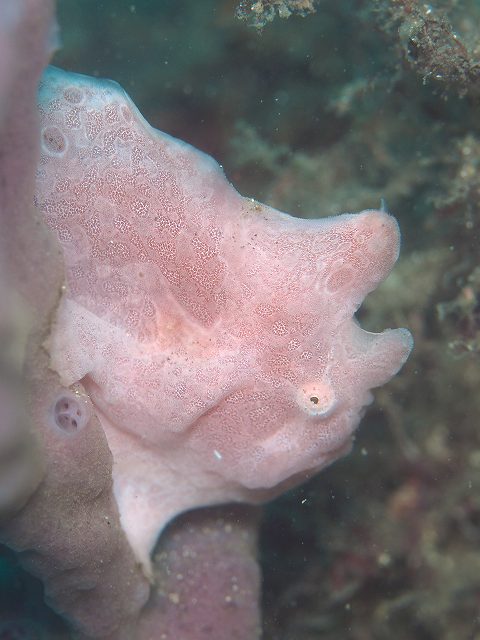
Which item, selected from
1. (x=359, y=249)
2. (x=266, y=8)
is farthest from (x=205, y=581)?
(x=266, y=8)

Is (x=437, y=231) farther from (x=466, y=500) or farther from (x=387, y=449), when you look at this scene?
(x=466, y=500)

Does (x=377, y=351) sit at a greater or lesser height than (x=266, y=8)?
lesser

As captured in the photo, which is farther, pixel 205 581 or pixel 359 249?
pixel 205 581

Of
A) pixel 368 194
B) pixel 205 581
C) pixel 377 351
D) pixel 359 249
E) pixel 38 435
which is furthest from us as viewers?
pixel 368 194

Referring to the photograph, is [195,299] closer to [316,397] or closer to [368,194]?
[316,397]

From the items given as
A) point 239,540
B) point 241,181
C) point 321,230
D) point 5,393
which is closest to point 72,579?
point 239,540

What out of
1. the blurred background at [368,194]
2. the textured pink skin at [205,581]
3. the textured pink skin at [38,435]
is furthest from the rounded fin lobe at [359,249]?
the textured pink skin at [205,581]

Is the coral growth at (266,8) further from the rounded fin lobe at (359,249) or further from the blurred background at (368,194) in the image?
the rounded fin lobe at (359,249)

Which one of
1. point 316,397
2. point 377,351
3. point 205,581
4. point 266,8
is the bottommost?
point 205,581
